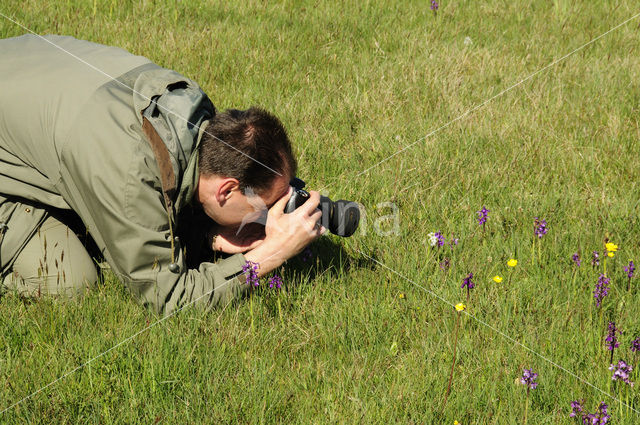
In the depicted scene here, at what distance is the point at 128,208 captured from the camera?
274cm

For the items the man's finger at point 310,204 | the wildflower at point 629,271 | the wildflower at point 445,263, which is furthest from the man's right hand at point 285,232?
the wildflower at point 629,271

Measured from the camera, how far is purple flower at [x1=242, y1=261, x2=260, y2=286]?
2980 mm

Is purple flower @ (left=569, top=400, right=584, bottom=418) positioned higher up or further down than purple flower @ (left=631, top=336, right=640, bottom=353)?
further down

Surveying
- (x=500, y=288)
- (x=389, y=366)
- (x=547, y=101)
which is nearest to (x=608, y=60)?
(x=547, y=101)

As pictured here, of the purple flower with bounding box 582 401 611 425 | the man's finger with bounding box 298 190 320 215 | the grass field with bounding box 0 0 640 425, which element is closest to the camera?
the purple flower with bounding box 582 401 611 425

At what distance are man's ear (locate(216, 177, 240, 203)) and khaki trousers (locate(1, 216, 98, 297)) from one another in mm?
717

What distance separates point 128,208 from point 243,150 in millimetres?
514

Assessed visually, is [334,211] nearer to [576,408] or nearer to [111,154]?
[111,154]

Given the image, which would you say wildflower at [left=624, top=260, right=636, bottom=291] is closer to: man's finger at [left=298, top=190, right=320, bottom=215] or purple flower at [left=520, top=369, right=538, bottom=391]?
purple flower at [left=520, top=369, right=538, bottom=391]

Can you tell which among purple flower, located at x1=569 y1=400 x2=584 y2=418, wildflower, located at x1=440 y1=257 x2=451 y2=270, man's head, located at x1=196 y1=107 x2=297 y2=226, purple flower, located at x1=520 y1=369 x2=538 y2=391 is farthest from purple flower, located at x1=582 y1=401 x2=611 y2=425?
man's head, located at x1=196 y1=107 x2=297 y2=226

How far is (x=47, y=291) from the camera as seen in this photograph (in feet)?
9.91

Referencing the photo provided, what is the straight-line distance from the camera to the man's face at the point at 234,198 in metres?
2.96

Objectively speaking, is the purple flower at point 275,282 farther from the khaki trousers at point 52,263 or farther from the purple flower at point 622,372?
the purple flower at point 622,372

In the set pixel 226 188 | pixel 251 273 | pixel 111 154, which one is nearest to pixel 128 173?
pixel 111 154
